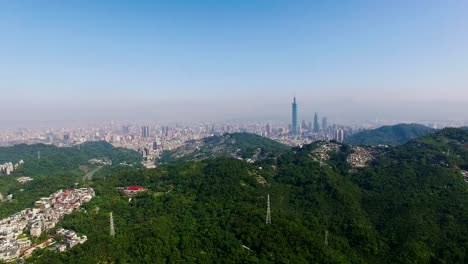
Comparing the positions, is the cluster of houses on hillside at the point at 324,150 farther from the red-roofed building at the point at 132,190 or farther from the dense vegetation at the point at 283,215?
the red-roofed building at the point at 132,190

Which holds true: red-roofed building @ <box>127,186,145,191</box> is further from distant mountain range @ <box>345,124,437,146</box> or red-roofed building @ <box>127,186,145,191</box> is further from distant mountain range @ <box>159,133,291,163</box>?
distant mountain range @ <box>345,124,437,146</box>

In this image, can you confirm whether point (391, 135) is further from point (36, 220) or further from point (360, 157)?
point (36, 220)

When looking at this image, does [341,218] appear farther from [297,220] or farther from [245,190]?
[245,190]

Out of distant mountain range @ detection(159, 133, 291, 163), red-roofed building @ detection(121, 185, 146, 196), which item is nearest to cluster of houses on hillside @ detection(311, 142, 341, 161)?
distant mountain range @ detection(159, 133, 291, 163)

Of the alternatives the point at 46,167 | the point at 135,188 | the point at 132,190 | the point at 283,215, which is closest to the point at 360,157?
the point at 283,215

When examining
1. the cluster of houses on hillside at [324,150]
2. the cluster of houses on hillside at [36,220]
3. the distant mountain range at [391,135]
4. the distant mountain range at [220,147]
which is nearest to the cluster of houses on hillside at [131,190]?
the cluster of houses on hillside at [36,220]

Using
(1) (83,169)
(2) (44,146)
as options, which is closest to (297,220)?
(1) (83,169)
